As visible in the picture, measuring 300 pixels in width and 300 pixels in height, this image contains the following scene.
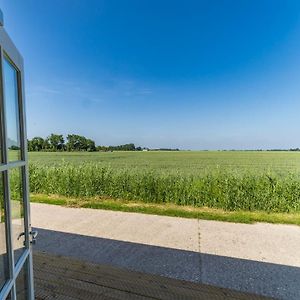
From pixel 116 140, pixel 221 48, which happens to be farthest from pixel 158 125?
pixel 221 48

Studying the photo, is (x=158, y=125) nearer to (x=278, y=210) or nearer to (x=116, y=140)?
(x=116, y=140)

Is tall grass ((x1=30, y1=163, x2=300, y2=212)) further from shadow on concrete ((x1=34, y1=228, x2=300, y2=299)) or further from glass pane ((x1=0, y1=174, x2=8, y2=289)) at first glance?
glass pane ((x1=0, y1=174, x2=8, y2=289))

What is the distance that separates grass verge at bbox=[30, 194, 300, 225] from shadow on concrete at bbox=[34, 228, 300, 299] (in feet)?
5.42

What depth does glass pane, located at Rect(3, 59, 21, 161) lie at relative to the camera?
3.16ft

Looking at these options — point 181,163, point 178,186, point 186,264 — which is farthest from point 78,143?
point 186,264

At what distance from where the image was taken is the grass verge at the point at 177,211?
438 centimetres

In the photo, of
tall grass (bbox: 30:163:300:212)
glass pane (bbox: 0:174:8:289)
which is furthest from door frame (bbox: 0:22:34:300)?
tall grass (bbox: 30:163:300:212)

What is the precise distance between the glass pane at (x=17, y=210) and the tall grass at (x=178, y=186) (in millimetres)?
4595

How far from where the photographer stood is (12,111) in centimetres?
107

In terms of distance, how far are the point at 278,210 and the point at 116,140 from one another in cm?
1944

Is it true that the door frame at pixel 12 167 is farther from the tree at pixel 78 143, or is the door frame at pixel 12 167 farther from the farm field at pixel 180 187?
the tree at pixel 78 143

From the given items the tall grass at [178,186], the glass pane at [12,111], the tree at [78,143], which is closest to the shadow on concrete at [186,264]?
the glass pane at [12,111]

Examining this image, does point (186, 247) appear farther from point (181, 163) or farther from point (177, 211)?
point (181, 163)

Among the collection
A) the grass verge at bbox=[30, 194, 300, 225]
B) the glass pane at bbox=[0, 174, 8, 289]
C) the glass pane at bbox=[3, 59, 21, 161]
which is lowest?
the grass verge at bbox=[30, 194, 300, 225]
